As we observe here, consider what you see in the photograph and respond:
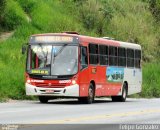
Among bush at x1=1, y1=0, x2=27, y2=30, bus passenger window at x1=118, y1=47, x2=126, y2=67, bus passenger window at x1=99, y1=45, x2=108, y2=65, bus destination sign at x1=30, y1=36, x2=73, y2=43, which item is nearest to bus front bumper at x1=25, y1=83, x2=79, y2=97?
bus destination sign at x1=30, y1=36, x2=73, y2=43

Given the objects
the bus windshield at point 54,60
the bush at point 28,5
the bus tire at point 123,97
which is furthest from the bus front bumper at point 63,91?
the bush at point 28,5

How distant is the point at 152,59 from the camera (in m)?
55.2

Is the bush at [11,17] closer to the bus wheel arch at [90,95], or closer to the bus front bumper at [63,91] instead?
the bus wheel arch at [90,95]

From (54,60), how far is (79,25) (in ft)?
72.0

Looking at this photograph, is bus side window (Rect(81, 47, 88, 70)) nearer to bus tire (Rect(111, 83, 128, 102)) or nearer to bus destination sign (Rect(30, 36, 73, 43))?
bus destination sign (Rect(30, 36, 73, 43))

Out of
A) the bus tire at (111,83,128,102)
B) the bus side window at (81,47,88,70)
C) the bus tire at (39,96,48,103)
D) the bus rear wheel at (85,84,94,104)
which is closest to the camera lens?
the bus side window at (81,47,88,70)

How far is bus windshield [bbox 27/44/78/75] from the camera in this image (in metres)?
28.9

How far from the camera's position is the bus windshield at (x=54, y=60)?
2888 cm

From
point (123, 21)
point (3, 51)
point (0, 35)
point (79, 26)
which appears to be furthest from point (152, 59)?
point (3, 51)

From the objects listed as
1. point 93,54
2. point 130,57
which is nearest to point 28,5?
point 130,57

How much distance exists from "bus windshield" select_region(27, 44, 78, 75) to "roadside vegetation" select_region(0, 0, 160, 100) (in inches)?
103

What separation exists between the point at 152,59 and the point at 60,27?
11573mm

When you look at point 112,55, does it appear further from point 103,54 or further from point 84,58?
point 84,58

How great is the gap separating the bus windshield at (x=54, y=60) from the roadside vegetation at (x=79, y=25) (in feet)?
8.61
